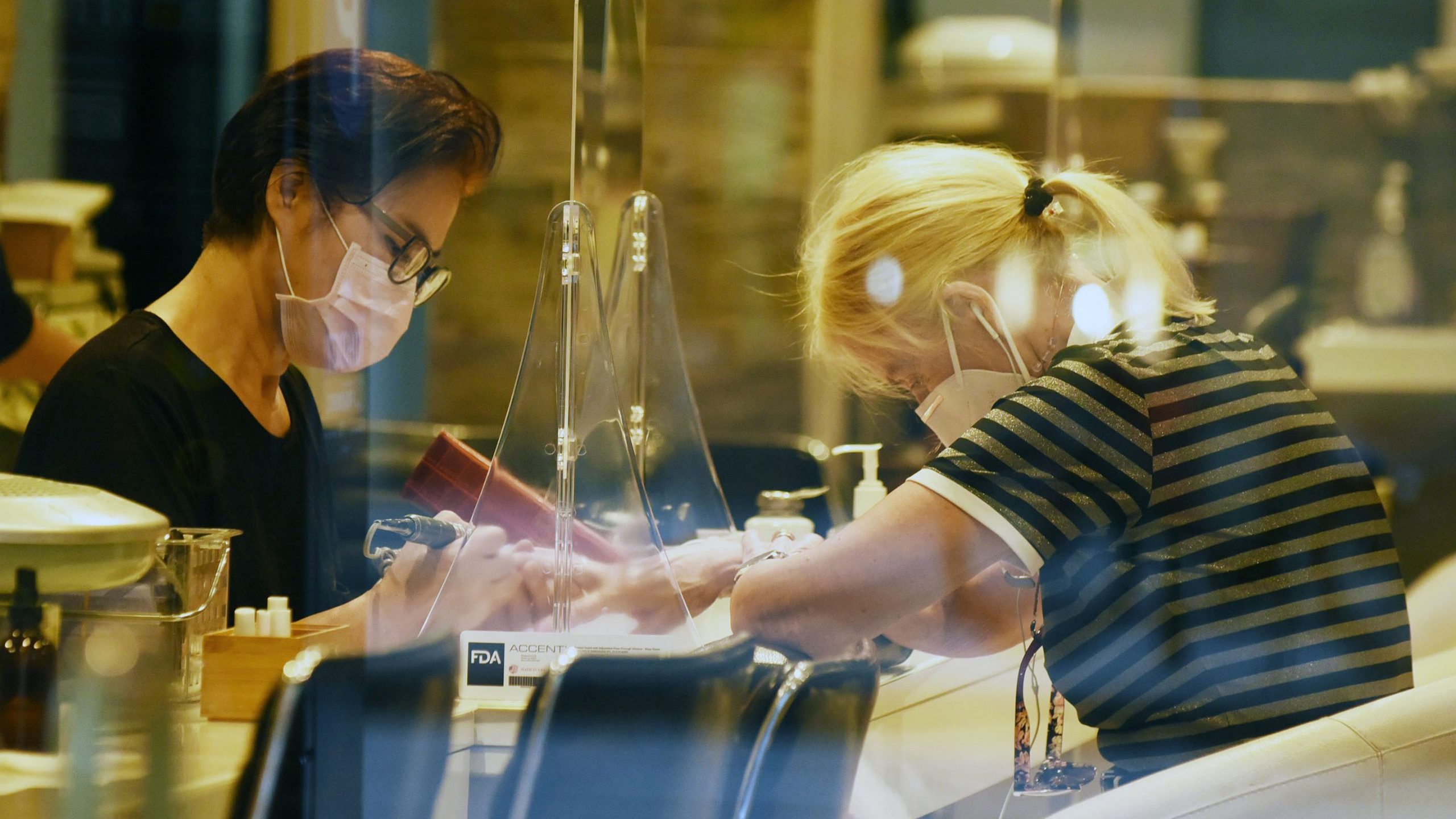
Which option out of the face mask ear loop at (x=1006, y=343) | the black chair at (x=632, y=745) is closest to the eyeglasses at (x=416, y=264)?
the black chair at (x=632, y=745)

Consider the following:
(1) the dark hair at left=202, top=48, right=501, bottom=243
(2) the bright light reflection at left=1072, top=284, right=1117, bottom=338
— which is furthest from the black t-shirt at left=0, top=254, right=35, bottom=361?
(2) the bright light reflection at left=1072, top=284, right=1117, bottom=338

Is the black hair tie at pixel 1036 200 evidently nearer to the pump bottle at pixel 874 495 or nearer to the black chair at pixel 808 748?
the pump bottle at pixel 874 495

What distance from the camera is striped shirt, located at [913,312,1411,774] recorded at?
927mm

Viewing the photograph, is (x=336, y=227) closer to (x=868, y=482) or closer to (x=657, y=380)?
(x=657, y=380)

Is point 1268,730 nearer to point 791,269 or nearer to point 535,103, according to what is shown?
point 791,269

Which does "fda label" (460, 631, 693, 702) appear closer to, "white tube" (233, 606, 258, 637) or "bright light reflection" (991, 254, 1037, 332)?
"white tube" (233, 606, 258, 637)

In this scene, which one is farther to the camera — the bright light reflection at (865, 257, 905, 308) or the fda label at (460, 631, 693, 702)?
the bright light reflection at (865, 257, 905, 308)

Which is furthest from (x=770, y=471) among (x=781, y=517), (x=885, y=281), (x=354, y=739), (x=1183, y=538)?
(x=354, y=739)

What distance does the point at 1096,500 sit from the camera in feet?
3.05

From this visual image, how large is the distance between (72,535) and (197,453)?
94 millimetres

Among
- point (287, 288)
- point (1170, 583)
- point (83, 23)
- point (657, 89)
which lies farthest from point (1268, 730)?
point (657, 89)

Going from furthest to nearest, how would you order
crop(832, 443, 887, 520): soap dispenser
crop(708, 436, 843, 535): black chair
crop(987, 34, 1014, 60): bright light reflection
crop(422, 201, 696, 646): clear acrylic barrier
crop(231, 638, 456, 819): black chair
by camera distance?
crop(987, 34, 1014, 60): bright light reflection → crop(708, 436, 843, 535): black chair → crop(832, 443, 887, 520): soap dispenser → crop(422, 201, 696, 646): clear acrylic barrier → crop(231, 638, 456, 819): black chair

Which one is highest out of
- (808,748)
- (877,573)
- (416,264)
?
(416,264)

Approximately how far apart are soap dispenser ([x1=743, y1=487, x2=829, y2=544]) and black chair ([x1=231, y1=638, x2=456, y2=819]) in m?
0.38
